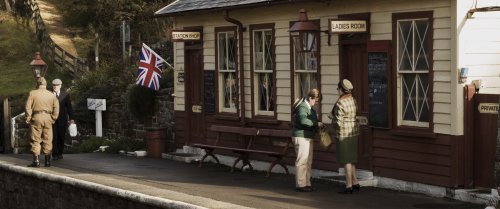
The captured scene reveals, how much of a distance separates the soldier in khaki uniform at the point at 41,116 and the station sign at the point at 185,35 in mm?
2882

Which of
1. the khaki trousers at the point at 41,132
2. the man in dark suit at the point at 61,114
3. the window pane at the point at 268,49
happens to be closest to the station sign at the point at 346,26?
the window pane at the point at 268,49

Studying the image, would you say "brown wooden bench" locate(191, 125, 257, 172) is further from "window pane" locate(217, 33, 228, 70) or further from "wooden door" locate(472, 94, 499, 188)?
"wooden door" locate(472, 94, 499, 188)

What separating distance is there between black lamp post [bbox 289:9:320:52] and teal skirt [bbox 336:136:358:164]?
2313 mm

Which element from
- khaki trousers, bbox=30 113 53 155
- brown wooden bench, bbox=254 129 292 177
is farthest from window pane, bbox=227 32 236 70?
khaki trousers, bbox=30 113 53 155

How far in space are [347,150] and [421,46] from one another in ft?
6.02

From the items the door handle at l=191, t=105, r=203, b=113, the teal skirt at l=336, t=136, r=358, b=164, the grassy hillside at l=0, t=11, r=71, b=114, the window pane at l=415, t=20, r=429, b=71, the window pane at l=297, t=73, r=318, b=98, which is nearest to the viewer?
the window pane at l=415, t=20, r=429, b=71

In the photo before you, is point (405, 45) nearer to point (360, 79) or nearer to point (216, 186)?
point (360, 79)

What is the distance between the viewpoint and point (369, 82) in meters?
14.2

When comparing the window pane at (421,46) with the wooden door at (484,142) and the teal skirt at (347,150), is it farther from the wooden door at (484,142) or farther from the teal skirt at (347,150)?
the teal skirt at (347,150)

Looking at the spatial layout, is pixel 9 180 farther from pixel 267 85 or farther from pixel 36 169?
pixel 267 85

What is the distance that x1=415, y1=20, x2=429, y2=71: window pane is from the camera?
1302cm

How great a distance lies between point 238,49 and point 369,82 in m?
4.10

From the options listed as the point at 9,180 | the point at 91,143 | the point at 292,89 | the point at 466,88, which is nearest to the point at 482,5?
the point at 466,88

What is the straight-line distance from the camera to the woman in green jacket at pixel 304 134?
1354 centimetres
